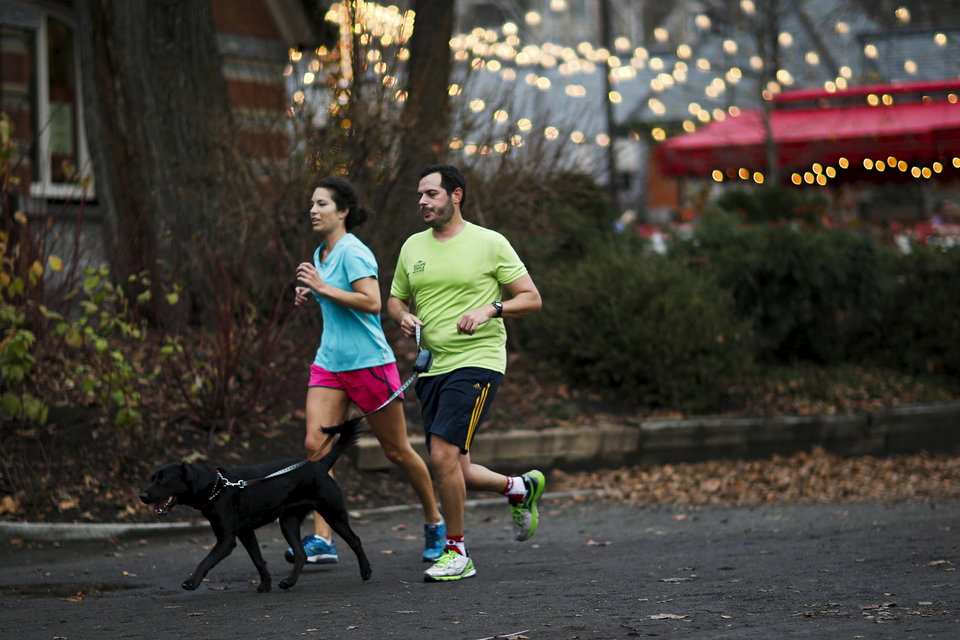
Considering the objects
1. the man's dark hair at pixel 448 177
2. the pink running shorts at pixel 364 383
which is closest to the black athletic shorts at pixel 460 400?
the pink running shorts at pixel 364 383

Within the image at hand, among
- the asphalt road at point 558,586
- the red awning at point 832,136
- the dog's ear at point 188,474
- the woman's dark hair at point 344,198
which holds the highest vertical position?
the red awning at point 832,136

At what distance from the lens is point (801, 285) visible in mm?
13672

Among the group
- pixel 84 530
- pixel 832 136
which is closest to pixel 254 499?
pixel 84 530

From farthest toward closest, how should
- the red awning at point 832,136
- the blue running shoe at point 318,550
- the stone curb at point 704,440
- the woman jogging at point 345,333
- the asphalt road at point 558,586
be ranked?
the red awning at point 832,136 → the stone curb at point 704,440 → the blue running shoe at point 318,550 → the woman jogging at point 345,333 → the asphalt road at point 558,586

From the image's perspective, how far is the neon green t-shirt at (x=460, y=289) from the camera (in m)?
6.47

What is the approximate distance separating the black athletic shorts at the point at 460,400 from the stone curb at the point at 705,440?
355cm

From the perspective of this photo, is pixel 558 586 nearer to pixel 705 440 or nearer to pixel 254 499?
pixel 254 499

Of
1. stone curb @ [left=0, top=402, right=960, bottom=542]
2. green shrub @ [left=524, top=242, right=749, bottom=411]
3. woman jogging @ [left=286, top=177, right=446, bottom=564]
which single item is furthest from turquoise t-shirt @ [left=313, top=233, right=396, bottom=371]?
green shrub @ [left=524, top=242, right=749, bottom=411]

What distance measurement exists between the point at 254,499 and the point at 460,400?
1098 millimetres

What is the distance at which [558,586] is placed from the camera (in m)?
6.17

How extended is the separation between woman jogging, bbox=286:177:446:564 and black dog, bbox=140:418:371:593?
307 millimetres

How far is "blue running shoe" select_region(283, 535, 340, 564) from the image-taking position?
7.01 metres

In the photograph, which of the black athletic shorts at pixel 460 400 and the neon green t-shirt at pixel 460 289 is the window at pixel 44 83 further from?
the black athletic shorts at pixel 460 400

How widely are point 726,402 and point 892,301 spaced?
3.22m
